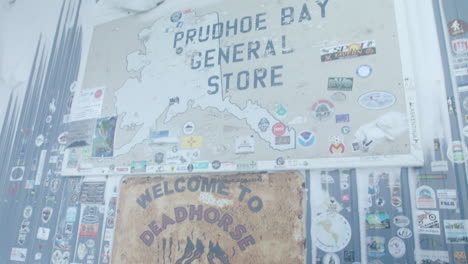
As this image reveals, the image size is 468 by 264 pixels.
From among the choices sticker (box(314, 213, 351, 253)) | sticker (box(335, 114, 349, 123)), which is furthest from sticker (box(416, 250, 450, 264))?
sticker (box(335, 114, 349, 123))

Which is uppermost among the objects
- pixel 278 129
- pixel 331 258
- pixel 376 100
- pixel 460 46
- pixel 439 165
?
pixel 460 46

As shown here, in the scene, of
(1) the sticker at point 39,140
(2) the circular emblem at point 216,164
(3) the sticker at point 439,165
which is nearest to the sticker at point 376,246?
(3) the sticker at point 439,165

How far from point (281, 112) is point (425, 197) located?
77cm

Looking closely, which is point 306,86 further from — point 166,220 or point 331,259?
point 166,220

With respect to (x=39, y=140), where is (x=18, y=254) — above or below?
below

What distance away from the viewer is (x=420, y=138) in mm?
1490

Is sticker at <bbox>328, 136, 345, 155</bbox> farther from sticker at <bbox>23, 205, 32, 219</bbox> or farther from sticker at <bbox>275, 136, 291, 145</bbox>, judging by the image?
sticker at <bbox>23, 205, 32, 219</bbox>

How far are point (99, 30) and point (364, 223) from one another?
2.32 m

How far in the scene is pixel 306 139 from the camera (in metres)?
1.69

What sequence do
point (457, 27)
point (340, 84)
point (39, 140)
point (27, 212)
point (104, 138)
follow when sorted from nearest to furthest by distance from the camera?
point (457, 27), point (340, 84), point (104, 138), point (27, 212), point (39, 140)

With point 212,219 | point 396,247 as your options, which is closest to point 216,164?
point 212,219

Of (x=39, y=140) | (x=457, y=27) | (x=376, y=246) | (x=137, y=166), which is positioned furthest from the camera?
(x=39, y=140)

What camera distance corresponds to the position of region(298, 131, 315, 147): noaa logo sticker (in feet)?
5.52

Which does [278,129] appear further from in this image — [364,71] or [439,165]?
Answer: [439,165]
